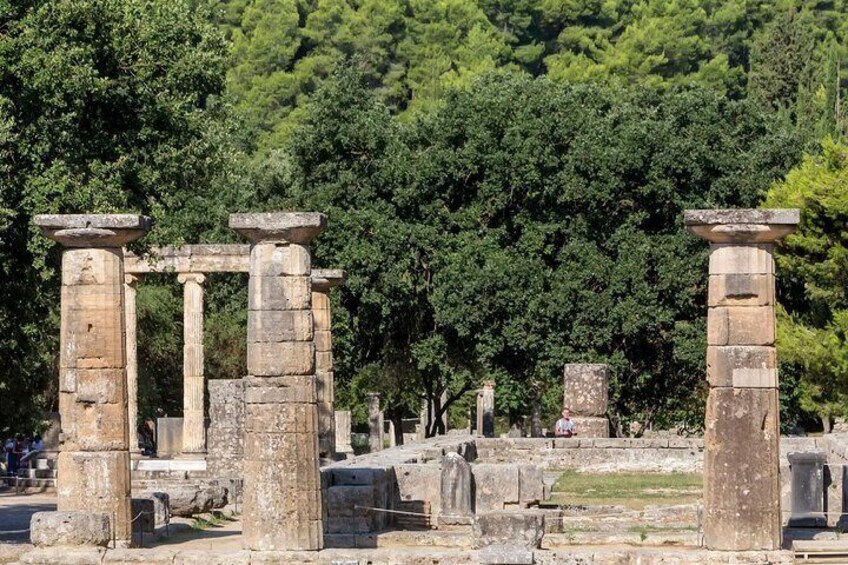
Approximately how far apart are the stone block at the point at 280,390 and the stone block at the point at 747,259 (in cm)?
550

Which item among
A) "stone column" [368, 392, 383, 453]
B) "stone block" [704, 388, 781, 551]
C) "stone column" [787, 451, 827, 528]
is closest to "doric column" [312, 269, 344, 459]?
"stone column" [787, 451, 827, 528]

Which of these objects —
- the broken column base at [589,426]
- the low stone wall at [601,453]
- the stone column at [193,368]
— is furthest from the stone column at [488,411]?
the low stone wall at [601,453]

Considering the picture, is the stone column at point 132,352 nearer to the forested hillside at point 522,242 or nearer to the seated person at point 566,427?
the forested hillside at point 522,242

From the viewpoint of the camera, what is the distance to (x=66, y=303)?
2727 centimetres

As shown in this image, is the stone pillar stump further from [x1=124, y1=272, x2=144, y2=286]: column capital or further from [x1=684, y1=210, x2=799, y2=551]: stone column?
[x1=684, y1=210, x2=799, y2=551]: stone column

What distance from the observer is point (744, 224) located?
2541 cm

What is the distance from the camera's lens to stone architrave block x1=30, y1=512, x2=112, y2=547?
83.6 feet

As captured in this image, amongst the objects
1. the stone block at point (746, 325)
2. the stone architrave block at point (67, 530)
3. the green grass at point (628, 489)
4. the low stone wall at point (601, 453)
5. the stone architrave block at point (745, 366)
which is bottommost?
the green grass at point (628, 489)

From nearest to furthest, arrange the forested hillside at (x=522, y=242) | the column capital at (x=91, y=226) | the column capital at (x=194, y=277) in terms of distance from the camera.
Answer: the column capital at (x=91, y=226) → the forested hillside at (x=522, y=242) → the column capital at (x=194, y=277)

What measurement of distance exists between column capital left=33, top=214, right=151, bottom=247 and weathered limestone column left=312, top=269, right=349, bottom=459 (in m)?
14.3

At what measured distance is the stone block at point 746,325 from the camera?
2567 cm

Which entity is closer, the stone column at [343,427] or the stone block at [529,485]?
the stone block at [529,485]

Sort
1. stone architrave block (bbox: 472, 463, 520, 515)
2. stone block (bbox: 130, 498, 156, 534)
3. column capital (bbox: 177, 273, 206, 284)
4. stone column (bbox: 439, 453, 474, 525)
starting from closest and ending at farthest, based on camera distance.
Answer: stone block (bbox: 130, 498, 156, 534)
stone column (bbox: 439, 453, 474, 525)
stone architrave block (bbox: 472, 463, 520, 515)
column capital (bbox: 177, 273, 206, 284)

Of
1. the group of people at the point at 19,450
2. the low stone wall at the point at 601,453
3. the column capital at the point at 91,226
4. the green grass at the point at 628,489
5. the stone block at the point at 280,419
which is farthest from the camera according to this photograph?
the group of people at the point at 19,450
